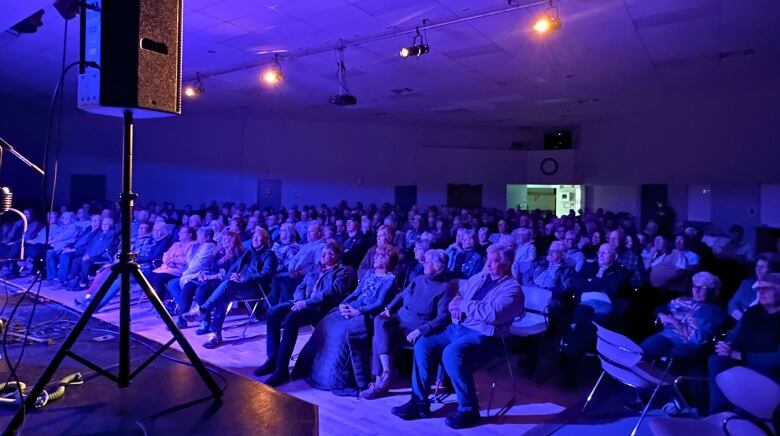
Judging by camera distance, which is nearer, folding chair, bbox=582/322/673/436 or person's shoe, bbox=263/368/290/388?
folding chair, bbox=582/322/673/436

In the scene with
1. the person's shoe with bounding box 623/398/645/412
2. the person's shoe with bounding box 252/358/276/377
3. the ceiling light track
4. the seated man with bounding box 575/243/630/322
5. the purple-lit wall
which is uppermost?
the ceiling light track

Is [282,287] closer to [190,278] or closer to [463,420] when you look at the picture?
[190,278]

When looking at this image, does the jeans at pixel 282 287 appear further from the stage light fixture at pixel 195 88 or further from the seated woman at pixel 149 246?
→ the stage light fixture at pixel 195 88

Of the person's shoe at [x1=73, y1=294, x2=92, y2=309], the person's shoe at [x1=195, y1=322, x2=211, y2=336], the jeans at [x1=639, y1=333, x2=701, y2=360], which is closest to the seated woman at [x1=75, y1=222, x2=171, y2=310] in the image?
the person's shoe at [x1=73, y1=294, x2=92, y2=309]

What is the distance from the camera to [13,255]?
747 centimetres

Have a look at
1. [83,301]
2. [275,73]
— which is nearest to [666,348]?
[275,73]

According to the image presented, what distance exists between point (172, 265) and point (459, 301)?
12.8 ft

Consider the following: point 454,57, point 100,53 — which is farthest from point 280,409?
point 454,57

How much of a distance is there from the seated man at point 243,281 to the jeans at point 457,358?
2.26 m

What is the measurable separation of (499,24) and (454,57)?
150cm

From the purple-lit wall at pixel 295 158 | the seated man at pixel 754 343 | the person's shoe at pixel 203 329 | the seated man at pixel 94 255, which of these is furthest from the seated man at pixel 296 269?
the purple-lit wall at pixel 295 158

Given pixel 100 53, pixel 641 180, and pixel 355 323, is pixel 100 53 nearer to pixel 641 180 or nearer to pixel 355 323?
pixel 355 323

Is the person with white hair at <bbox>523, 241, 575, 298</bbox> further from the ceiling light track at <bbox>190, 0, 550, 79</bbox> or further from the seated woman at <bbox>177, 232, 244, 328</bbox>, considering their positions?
the seated woman at <bbox>177, 232, 244, 328</bbox>

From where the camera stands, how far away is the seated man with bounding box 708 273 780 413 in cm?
304
